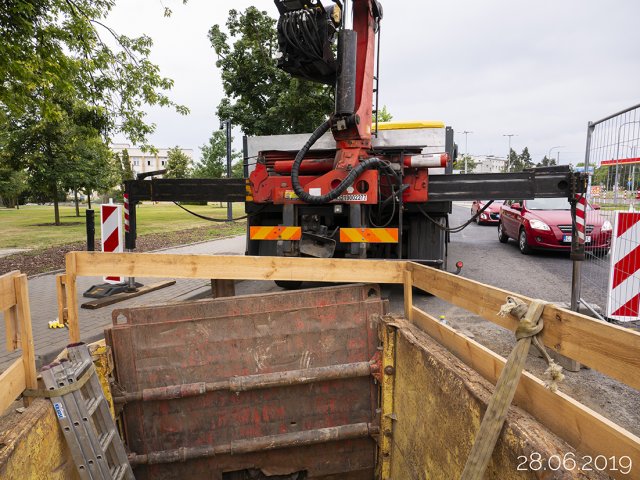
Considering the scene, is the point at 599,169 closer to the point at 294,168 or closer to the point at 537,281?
the point at 537,281

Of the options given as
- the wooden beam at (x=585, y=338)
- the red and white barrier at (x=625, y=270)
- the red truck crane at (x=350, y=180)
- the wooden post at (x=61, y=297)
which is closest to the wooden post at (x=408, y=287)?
the wooden beam at (x=585, y=338)

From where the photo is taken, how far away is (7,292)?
2.27 meters

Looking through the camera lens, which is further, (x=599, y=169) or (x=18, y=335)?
(x=599, y=169)

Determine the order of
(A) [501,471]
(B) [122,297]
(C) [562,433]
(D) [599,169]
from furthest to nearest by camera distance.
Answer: (B) [122,297] → (D) [599,169] → (A) [501,471] → (C) [562,433]

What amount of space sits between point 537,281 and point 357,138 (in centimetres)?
459

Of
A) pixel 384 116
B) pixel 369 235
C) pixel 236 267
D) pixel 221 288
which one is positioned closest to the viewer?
pixel 236 267

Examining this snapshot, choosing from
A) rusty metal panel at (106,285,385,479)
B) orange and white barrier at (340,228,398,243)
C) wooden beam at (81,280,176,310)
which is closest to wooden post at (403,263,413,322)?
rusty metal panel at (106,285,385,479)

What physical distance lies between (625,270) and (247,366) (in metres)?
4.25

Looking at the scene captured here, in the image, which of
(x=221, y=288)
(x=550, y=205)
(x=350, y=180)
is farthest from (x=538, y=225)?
(x=221, y=288)

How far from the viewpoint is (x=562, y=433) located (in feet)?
5.64

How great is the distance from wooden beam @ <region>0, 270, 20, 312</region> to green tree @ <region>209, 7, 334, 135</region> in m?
14.3

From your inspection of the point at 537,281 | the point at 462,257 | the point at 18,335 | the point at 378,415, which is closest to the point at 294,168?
the point at 378,415

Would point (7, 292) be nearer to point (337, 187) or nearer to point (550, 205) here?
point (337, 187)

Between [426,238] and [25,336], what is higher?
[426,238]
